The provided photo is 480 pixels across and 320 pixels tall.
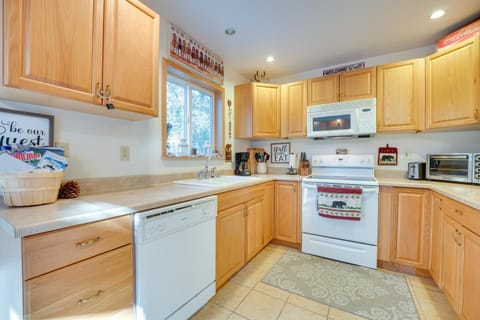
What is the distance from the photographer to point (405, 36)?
83.7 inches

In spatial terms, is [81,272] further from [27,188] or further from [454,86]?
[454,86]

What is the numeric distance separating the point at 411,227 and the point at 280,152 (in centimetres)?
179

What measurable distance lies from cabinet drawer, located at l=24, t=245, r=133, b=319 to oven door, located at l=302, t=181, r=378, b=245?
190 centimetres

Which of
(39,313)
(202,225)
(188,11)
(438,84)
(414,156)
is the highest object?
(188,11)

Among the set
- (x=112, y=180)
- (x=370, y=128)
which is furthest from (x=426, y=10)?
(x=112, y=180)

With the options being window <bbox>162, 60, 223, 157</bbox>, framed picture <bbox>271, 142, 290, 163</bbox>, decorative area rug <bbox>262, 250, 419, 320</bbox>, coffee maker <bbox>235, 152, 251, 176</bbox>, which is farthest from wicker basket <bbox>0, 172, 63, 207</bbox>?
framed picture <bbox>271, 142, 290, 163</bbox>

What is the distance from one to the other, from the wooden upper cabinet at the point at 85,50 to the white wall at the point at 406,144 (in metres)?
2.28

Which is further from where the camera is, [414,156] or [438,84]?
[414,156]

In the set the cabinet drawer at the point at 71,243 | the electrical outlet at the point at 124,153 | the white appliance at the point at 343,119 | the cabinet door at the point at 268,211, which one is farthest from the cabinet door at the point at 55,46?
the white appliance at the point at 343,119

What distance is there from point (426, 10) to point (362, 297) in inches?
97.3

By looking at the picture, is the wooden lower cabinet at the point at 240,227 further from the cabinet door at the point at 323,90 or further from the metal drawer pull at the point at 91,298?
the cabinet door at the point at 323,90

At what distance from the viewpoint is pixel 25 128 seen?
114 cm

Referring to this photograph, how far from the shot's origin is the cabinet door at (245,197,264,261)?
2.07m

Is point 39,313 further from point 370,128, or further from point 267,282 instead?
point 370,128
